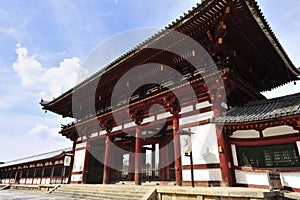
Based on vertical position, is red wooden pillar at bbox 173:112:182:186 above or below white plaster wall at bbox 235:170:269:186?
above

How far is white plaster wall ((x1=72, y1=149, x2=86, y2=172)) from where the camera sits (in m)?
14.8

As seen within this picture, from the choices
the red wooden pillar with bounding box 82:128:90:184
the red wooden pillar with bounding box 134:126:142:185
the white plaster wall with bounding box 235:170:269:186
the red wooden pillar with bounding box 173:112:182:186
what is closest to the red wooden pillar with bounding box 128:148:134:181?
the red wooden pillar with bounding box 82:128:90:184

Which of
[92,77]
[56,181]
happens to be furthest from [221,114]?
[56,181]

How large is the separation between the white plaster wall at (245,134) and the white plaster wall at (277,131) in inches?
Answer: 11.7

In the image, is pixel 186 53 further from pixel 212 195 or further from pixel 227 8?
pixel 212 195

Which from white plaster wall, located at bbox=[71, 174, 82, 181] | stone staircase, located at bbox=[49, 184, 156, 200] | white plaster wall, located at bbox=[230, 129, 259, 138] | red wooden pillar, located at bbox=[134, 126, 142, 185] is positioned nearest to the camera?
white plaster wall, located at bbox=[230, 129, 259, 138]

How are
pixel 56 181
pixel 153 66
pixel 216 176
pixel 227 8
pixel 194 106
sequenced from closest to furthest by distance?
1. pixel 227 8
2. pixel 216 176
3. pixel 194 106
4. pixel 153 66
5. pixel 56 181

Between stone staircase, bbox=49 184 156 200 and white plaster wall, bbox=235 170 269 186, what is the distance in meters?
3.14

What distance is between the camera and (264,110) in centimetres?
761

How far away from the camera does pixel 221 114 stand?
27.3 ft

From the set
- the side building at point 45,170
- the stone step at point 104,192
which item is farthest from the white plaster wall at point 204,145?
the side building at point 45,170

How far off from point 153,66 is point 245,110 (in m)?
4.96

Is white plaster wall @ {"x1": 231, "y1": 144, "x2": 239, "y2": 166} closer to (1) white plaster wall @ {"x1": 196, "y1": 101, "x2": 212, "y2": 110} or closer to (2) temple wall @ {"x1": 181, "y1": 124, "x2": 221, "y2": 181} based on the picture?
(2) temple wall @ {"x1": 181, "y1": 124, "x2": 221, "y2": 181}

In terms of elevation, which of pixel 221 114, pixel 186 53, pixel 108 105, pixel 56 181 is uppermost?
pixel 186 53
